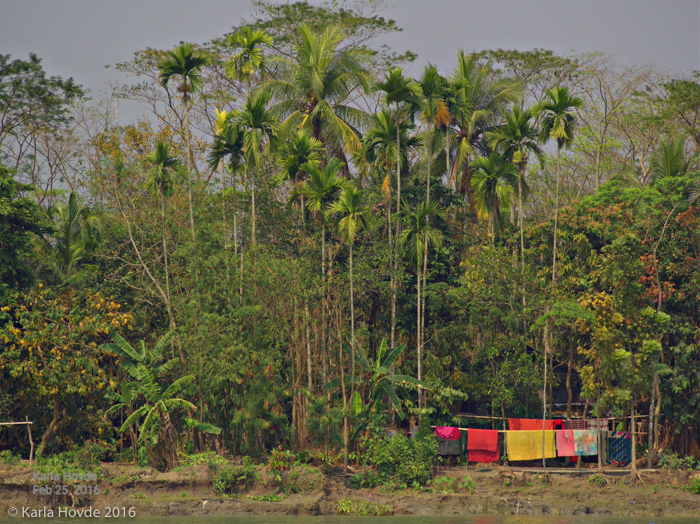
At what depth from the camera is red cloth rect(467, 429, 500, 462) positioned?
21469mm

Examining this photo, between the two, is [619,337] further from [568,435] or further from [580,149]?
[580,149]

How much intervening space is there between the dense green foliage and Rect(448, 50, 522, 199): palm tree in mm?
151

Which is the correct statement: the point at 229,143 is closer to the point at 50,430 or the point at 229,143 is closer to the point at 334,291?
the point at 334,291

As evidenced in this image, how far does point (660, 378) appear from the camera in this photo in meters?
21.4

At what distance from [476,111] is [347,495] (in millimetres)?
13735

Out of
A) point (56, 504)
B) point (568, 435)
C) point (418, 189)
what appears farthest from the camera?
point (418, 189)

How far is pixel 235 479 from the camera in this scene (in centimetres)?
1981

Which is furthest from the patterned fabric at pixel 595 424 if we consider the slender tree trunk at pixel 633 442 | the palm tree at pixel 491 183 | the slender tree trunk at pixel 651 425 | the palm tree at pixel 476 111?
the palm tree at pixel 476 111

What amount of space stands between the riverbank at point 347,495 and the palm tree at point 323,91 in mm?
10733

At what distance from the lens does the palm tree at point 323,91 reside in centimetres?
2431

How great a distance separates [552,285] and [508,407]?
387 cm

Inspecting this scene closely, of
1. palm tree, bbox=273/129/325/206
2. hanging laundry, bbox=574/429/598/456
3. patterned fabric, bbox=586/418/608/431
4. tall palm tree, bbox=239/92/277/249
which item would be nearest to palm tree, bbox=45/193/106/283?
tall palm tree, bbox=239/92/277/249

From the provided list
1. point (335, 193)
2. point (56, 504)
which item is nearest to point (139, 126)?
point (335, 193)
